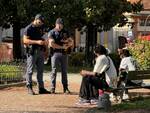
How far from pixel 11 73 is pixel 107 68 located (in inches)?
212

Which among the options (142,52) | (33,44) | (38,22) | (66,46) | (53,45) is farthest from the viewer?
(142,52)

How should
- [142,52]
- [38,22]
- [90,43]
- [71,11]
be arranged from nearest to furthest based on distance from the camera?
[38,22] < [142,52] < [71,11] < [90,43]

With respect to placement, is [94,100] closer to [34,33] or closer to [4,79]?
[34,33]

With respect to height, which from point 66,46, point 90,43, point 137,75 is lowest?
point 137,75

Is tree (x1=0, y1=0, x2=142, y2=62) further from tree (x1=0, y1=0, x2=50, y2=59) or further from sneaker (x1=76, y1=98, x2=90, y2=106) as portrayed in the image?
sneaker (x1=76, y1=98, x2=90, y2=106)

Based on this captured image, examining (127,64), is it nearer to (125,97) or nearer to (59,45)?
(125,97)

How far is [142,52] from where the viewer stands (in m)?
23.6

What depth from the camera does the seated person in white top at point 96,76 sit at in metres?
13.6

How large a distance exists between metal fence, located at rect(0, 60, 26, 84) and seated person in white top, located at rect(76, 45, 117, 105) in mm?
4675

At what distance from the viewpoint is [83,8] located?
3016 centimetres

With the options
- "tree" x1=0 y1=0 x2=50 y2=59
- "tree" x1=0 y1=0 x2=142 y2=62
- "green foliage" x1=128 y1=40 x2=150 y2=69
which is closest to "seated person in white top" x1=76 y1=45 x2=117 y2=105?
"green foliage" x1=128 y1=40 x2=150 y2=69

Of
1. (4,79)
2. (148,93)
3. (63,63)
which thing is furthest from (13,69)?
(148,93)

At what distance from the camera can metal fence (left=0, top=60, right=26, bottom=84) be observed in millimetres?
18078

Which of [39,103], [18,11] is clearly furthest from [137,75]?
[18,11]
